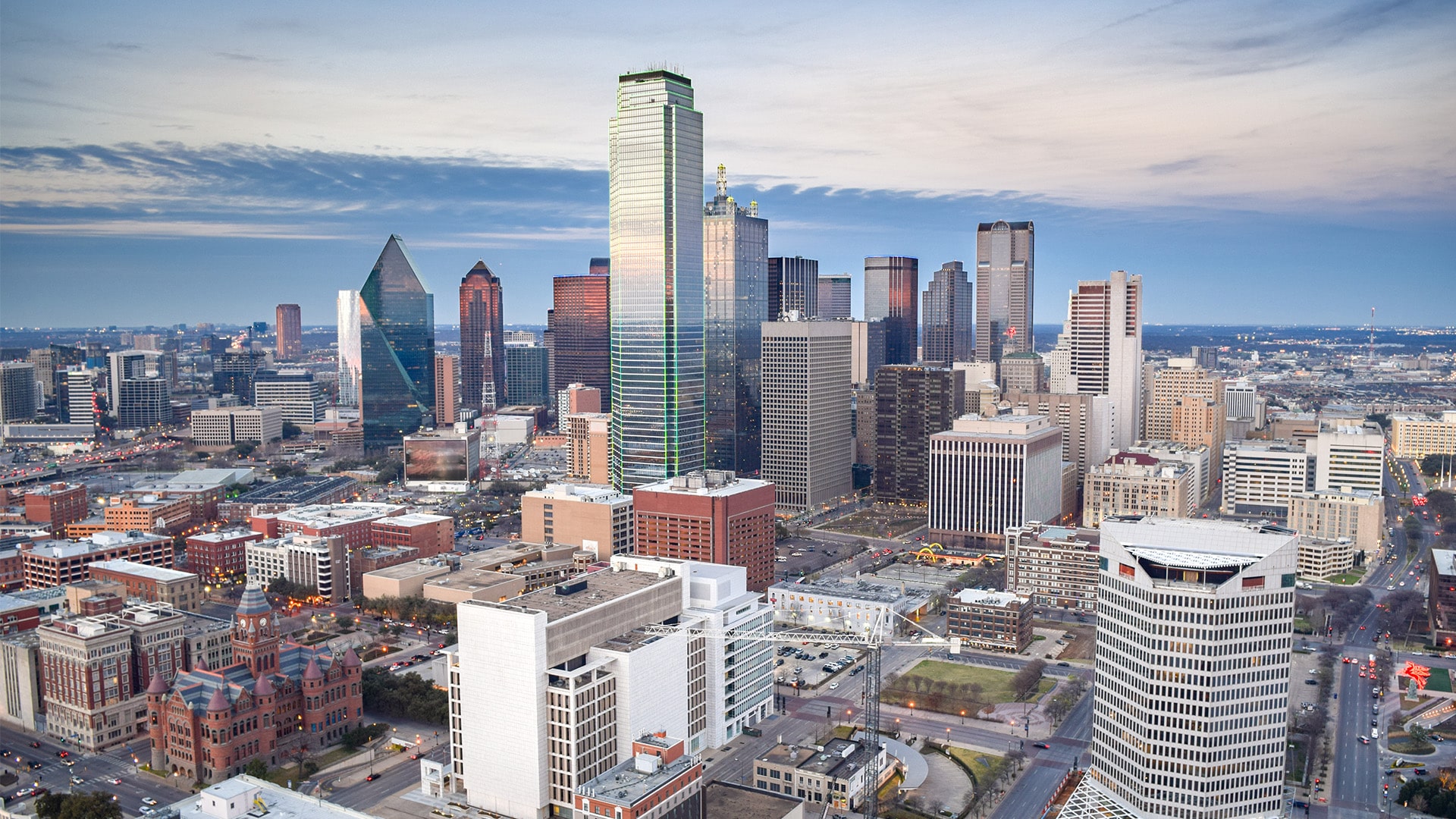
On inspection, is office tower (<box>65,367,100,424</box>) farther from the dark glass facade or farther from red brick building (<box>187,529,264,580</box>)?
red brick building (<box>187,529,264,580</box>)

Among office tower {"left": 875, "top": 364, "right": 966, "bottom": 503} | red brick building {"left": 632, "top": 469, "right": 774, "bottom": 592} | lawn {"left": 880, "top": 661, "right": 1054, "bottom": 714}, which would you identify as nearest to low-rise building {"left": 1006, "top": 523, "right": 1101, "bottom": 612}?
lawn {"left": 880, "top": 661, "right": 1054, "bottom": 714}

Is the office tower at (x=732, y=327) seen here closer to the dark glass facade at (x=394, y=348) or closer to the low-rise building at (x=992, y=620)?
the low-rise building at (x=992, y=620)

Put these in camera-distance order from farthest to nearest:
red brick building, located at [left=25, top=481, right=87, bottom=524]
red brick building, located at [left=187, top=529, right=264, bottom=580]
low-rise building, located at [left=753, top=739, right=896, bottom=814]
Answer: red brick building, located at [left=25, top=481, right=87, bottom=524], red brick building, located at [left=187, top=529, right=264, bottom=580], low-rise building, located at [left=753, top=739, right=896, bottom=814]

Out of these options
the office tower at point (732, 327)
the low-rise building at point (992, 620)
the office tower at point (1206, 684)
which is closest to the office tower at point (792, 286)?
the office tower at point (732, 327)

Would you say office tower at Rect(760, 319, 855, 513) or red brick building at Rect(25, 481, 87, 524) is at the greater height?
office tower at Rect(760, 319, 855, 513)

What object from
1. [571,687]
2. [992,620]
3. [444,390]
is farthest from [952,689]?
[444,390]

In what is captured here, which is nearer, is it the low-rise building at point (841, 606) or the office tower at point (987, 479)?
the low-rise building at point (841, 606)
